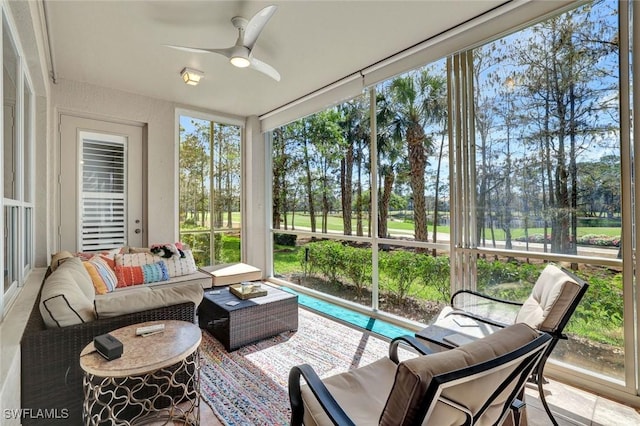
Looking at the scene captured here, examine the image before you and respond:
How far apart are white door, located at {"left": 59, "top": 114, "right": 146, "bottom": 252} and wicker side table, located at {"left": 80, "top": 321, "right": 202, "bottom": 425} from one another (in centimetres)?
294

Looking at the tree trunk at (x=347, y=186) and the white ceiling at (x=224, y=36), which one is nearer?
the white ceiling at (x=224, y=36)

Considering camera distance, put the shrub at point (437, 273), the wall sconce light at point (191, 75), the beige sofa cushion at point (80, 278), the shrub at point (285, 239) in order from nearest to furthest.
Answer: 1. the beige sofa cushion at point (80, 278)
2. the shrub at point (437, 273)
3. the wall sconce light at point (191, 75)
4. the shrub at point (285, 239)

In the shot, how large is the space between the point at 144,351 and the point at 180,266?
2.49 metres

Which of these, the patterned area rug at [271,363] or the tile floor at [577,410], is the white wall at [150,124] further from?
the tile floor at [577,410]

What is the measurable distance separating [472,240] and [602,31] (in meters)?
1.75

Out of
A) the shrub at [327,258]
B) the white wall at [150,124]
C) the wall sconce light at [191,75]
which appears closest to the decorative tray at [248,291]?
the shrub at [327,258]

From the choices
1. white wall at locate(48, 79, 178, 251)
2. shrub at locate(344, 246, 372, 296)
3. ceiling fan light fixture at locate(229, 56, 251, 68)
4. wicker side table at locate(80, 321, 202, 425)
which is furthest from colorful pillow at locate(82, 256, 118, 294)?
shrub at locate(344, 246, 372, 296)

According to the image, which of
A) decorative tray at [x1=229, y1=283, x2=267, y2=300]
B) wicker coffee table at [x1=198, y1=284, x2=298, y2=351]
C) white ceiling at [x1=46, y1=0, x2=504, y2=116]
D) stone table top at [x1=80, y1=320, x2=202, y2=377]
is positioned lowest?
wicker coffee table at [x1=198, y1=284, x2=298, y2=351]

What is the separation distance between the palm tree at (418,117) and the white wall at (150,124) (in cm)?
331

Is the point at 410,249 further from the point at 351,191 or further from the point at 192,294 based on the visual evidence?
the point at 192,294

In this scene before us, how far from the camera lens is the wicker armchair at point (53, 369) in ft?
4.75

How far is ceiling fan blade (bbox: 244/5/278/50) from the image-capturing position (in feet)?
6.77

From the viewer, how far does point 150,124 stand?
4277 mm

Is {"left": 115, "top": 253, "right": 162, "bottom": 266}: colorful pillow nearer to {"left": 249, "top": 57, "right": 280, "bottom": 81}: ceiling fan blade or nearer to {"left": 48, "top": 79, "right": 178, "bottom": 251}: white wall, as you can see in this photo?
{"left": 48, "top": 79, "right": 178, "bottom": 251}: white wall
